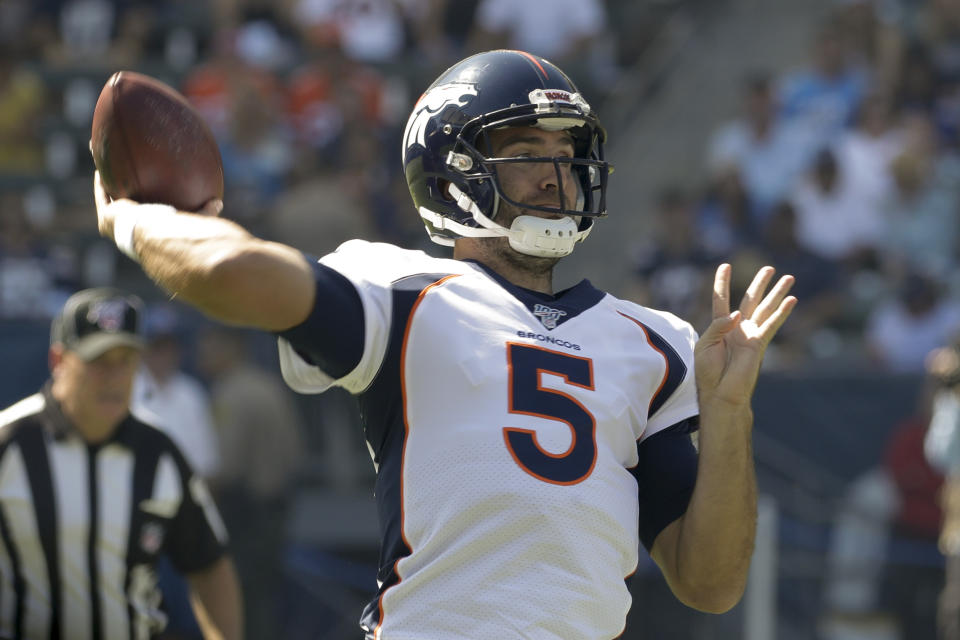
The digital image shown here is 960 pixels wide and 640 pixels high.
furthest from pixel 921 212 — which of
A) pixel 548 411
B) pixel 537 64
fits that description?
pixel 548 411

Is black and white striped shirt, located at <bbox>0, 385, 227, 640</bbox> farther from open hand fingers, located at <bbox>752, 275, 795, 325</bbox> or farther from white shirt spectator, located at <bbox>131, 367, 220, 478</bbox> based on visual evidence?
white shirt spectator, located at <bbox>131, 367, 220, 478</bbox>

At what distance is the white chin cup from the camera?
2.99 metres

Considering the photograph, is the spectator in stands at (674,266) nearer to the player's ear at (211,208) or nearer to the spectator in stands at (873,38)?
the spectator in stands at (873,38)

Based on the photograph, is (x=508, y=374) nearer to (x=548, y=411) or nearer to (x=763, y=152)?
(x=548, y=411)

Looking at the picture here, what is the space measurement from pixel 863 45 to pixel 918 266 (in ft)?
6.99

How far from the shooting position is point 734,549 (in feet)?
9.66

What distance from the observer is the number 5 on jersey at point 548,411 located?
2736 mm

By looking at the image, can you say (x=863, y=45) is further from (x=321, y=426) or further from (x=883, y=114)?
(x=321, y=426)

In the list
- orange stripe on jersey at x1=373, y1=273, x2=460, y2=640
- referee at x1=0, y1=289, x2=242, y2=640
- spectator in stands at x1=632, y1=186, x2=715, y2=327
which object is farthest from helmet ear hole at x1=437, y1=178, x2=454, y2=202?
spectator in stands at x1=632, y1=186, x2=715, y2=327

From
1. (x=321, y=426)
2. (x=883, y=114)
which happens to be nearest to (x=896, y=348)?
(x=883, y=114)

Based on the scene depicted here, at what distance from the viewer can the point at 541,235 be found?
118 inches

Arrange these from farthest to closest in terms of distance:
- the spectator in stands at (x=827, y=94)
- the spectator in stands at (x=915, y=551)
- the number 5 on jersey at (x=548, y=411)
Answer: the spectator in stands at (x=827, y=94)
the spectator in stands at (x=915, y=551)
the number 5 on jersey at (x=548, y=411)

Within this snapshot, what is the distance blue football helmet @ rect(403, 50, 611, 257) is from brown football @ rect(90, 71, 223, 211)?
50 centimetres

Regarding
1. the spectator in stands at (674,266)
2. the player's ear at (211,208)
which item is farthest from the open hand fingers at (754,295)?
the spectator in stands at (674,266)
